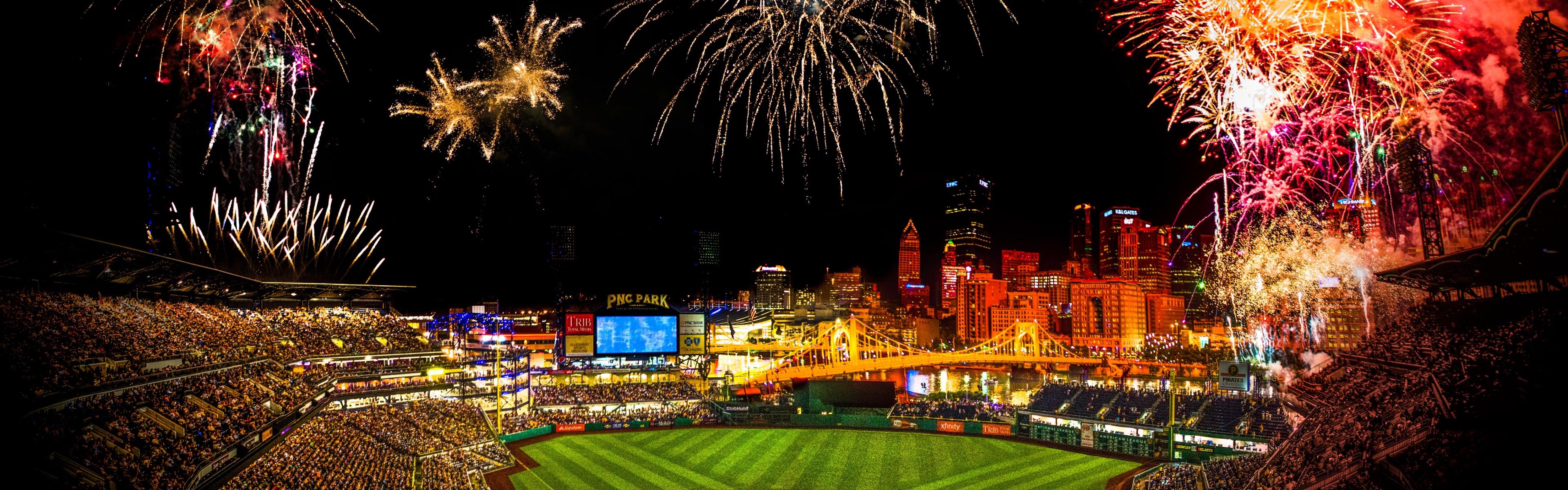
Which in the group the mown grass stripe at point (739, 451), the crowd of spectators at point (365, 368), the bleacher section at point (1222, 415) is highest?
the crowd of spectators at point (365, 368)

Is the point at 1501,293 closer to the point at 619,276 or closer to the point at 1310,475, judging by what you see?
the point at 1310,475

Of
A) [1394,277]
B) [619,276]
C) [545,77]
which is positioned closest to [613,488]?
[545,77]

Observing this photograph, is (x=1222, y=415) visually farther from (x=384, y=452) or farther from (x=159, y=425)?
(x=159, y=425)

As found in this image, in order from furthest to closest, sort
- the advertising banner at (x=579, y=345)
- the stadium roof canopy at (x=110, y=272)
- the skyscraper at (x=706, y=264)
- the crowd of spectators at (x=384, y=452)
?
the skyscraper at (x=706, y=264)
the advertising banner at (x=579, y=345)
the crowd of spectators at (x=384, y=452)
the stadium roof canopy at (x=110, y=272)

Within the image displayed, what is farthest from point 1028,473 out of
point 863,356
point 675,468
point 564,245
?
point 564,245

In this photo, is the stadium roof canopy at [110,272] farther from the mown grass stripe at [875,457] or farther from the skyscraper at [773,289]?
the skyscraper at [773,289]

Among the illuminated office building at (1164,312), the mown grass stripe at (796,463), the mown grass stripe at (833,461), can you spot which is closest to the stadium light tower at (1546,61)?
the mown grass stripe at (833,461)

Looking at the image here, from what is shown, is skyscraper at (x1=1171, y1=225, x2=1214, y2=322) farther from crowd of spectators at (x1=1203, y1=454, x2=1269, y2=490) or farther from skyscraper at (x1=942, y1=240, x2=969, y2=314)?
crowd of spectators at (x1=1203, y1=454, x2=1269, y2=490)
